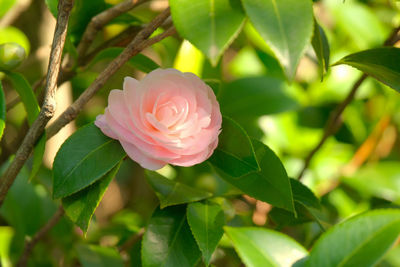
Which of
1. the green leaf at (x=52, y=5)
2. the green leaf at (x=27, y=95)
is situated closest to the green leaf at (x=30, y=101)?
the green leaf at (x=27, y=95)

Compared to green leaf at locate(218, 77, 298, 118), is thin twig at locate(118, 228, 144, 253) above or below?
below

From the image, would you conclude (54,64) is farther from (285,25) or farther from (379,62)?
(379,62)

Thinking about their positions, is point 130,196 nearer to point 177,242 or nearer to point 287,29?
point 177,242

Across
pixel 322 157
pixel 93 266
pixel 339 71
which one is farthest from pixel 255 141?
pixel 339 71

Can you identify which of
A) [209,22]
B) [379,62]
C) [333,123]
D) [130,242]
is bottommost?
[130,242]

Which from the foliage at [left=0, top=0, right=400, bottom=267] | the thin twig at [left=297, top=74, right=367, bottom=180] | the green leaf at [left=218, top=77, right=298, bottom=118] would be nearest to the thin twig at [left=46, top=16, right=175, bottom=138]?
the foliage at [left=0, top=0, right=400, bottom=267]

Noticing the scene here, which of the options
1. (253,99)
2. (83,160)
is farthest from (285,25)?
(253,99)

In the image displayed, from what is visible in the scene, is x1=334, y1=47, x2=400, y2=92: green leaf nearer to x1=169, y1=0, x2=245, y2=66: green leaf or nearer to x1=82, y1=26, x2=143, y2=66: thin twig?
x1=169, y1=0, x2=245, y2=66: green leaf
